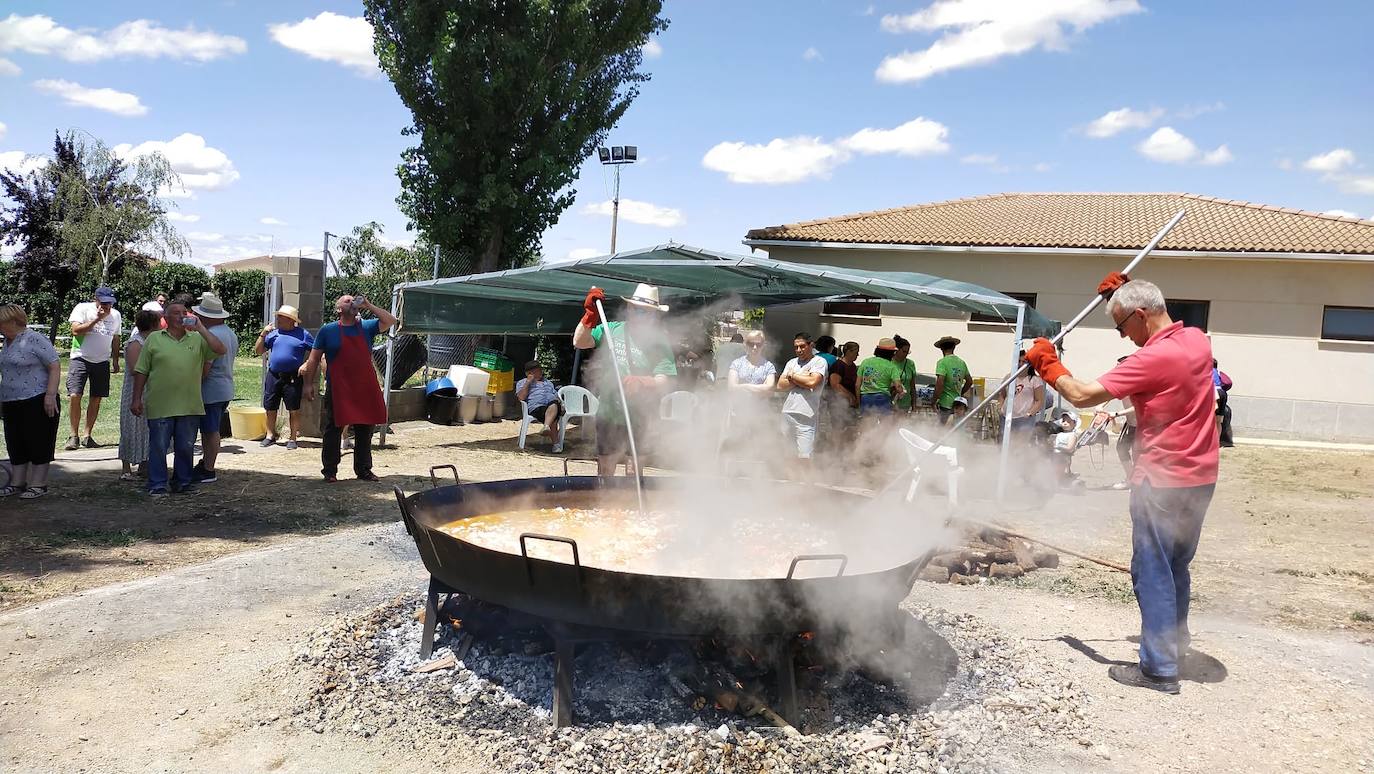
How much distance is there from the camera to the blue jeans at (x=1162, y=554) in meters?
3.71

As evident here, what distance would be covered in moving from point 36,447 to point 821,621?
6479 mm

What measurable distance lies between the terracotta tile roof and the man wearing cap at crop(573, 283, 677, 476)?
12077 millimetres

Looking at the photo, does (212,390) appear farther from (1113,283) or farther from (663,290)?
(1113,283)

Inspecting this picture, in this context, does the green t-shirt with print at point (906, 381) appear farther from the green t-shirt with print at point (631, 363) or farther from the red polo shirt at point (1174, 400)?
the red polo shirt at point (1174, 400)

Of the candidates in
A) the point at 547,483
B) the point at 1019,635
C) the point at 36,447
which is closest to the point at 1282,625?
the point at 1019,635

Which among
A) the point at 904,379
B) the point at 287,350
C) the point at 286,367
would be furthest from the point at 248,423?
the point at 904,379

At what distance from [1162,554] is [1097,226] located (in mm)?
15924

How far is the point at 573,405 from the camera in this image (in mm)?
10914

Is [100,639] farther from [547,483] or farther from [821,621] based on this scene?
[821,621]

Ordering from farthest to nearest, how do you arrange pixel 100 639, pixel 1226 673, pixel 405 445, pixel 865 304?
pixel 865 304, pixel 405 445, pixel 1226 673, pixel 100 639

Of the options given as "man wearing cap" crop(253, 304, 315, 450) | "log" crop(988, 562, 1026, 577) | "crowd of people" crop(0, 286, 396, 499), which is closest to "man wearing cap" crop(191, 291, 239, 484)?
"crowd of people" crop(0, 286, 396, 499)

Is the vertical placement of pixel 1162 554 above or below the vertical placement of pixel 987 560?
above

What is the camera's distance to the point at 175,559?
203 inches

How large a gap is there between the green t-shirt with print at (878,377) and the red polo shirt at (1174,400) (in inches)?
223
